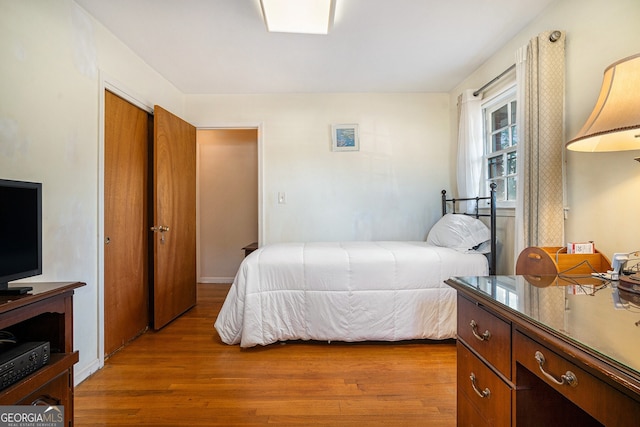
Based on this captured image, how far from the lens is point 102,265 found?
6.82ft

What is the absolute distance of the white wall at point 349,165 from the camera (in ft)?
11.2

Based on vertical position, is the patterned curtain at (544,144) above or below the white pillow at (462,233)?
above

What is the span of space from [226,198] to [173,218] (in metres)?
1.53

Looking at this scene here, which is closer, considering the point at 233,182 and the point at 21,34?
the point at 21,34

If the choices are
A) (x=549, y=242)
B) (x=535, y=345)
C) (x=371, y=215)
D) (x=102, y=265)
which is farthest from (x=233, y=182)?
(x=535, y=345)

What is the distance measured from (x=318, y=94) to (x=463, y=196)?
6.43 feet

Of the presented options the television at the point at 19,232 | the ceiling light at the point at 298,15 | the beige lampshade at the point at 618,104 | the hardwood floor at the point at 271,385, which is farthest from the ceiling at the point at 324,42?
the hardwood floor at the point at 271,385

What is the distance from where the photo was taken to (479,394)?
109 centimetres

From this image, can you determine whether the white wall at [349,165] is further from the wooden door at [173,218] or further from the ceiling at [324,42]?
the wooden door at [173,218]

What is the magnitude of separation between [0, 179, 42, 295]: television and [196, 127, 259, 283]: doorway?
3106 millimetres

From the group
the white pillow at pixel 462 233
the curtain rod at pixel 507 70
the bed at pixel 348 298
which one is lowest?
the bed at pixel 348 298

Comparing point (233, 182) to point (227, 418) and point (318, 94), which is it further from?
point (227, 418)

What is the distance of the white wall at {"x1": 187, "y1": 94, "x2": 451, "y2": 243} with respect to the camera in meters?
3.41

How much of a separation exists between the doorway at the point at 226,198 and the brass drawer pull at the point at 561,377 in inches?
154
